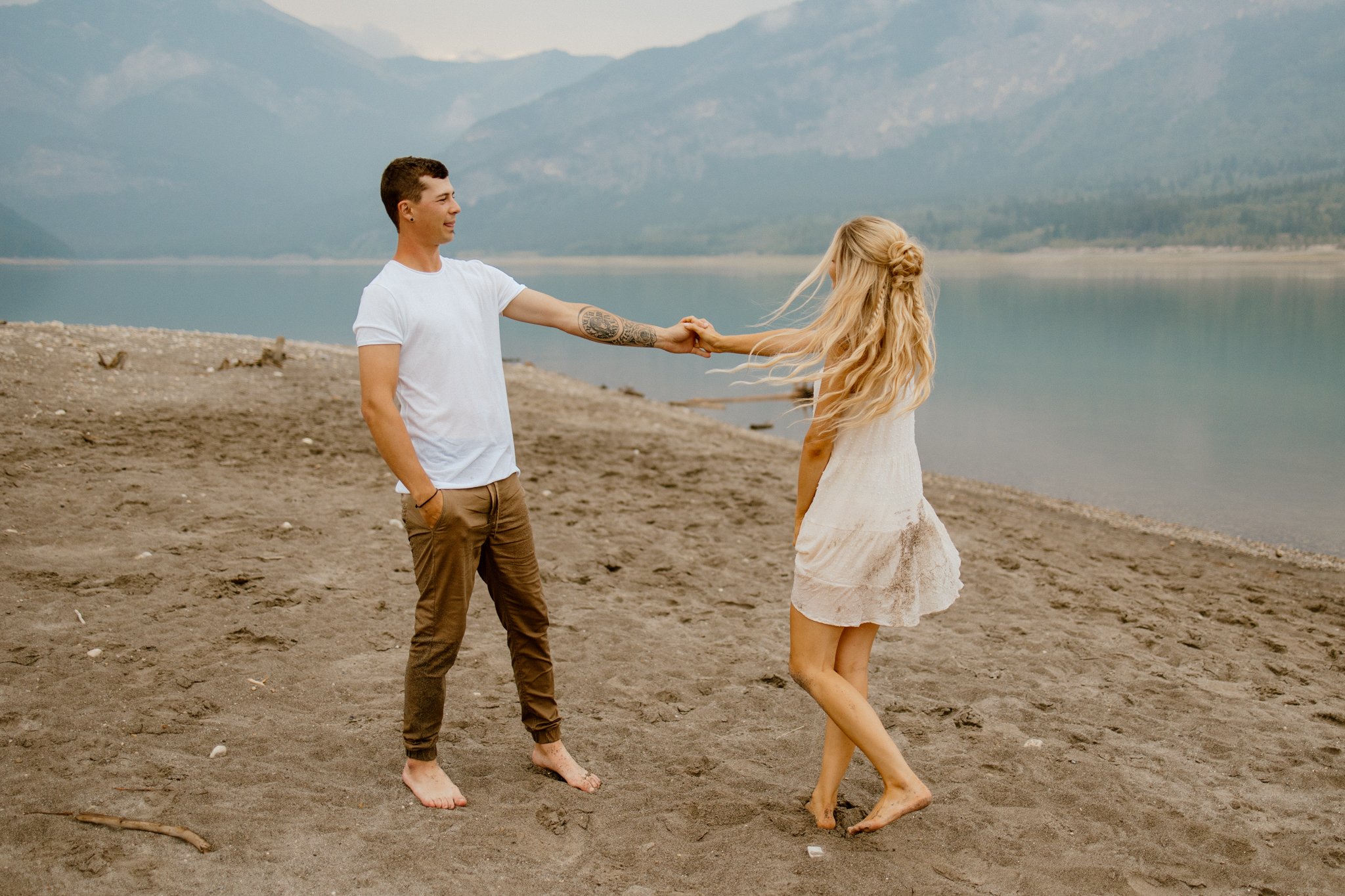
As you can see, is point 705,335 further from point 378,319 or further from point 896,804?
point 896,804

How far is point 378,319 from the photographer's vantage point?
317 cm

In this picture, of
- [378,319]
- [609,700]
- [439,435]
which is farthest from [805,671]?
[378,319]

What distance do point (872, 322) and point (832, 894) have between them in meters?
1.83

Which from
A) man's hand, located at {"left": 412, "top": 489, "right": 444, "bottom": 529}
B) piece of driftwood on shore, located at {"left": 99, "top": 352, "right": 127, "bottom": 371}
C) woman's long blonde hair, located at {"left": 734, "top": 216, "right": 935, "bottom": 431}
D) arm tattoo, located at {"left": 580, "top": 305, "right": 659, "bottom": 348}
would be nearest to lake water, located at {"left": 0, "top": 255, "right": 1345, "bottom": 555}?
arm tattoo, located at {"left": 580, "top": 305, "right": 659, "bottom": 348}

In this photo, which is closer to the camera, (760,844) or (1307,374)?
(760,844)

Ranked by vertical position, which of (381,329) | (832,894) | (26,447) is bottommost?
(832,894)

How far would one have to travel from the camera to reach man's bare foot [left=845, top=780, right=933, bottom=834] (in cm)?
334

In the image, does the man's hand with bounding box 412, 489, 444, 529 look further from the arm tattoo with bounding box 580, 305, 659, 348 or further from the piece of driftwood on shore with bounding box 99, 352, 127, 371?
the piece of driftwood on shore with bounding box 99, 352, 127, 371

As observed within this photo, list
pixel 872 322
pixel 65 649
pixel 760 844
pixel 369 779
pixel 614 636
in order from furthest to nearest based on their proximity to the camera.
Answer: pixel 614 636, pixel 65 649, pixel 369 779, pixel 760 844, pixel 872 322

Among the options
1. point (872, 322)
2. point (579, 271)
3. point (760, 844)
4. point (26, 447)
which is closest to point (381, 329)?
point (872, 322)

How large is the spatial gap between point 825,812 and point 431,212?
8.27 feet

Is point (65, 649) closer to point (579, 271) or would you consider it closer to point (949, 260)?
point (949, 260)

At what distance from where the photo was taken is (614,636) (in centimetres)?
557

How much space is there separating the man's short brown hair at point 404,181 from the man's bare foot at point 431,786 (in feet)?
6.42
